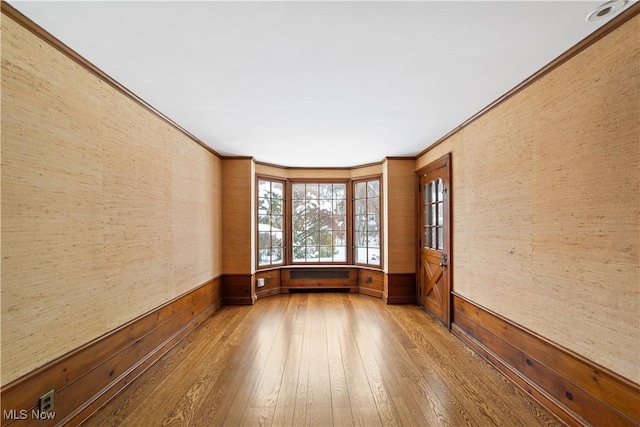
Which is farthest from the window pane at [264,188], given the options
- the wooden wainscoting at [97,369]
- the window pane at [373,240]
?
the wooden wainscoting at [97,369]

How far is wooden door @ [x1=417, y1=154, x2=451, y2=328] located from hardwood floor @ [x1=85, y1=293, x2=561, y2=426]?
0.46 m

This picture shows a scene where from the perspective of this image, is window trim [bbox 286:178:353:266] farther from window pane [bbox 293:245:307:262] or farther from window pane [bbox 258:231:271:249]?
window pane [bbox 258:231:271:249]

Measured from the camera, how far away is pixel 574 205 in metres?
1.86

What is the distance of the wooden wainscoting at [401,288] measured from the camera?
15.6 feet

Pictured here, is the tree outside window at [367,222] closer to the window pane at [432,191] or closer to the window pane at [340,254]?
the window pane at [340,254]

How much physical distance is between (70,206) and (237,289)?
10.4ft

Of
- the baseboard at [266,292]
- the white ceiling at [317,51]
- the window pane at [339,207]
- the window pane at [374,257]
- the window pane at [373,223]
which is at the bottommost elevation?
the baseboard at [266,292]

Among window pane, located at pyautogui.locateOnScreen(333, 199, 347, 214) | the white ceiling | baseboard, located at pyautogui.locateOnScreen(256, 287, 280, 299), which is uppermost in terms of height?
the white ceiling

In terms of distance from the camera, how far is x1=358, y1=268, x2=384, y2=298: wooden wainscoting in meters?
5.15

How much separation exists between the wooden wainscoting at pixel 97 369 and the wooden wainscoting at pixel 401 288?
3.16 meters

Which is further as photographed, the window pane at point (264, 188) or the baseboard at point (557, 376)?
the window pane at point (264, 188)

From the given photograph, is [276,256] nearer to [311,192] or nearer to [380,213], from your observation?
[311,192]

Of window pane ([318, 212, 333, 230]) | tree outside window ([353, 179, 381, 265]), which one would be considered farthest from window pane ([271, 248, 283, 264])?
tree outside window ([353, 179, 381, 265])

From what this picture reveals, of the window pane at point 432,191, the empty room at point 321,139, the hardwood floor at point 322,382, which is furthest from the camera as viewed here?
the window pane at point 432,191
